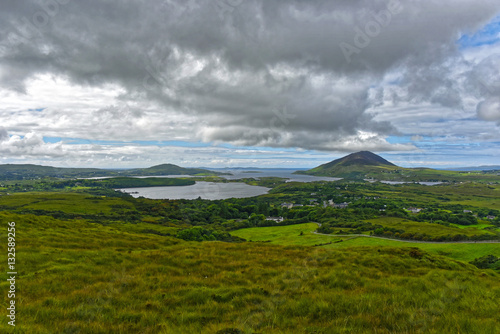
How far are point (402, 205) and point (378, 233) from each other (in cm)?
12251

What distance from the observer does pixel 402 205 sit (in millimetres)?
185625

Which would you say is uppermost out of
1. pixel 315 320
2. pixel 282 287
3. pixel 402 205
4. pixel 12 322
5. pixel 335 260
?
pixel 12 322

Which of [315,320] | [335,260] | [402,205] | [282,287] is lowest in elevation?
[402,205]

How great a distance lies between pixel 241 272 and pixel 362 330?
Result: 8.09 meters

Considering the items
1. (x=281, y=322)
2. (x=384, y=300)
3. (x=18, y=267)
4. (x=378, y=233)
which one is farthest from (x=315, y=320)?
(x=378, y=233)

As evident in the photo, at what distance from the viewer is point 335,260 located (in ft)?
57.3

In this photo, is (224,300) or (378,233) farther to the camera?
(378,233)

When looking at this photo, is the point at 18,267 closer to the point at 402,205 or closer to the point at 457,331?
the point at 457,331

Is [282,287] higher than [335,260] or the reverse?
higher

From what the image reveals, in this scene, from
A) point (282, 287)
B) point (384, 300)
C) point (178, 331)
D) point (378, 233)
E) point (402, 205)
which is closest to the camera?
point (178, 331)

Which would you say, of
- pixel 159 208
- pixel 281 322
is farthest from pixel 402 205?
pixel 281 322

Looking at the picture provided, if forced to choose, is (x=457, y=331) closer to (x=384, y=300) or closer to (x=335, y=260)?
(x=384, y=300)

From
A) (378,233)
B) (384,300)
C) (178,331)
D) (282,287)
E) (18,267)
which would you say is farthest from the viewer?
(378,233)

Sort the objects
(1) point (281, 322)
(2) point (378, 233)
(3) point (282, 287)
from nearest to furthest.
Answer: (1) point (281, 322) < (3) point (282, 287) < (2) point (378, 233)
